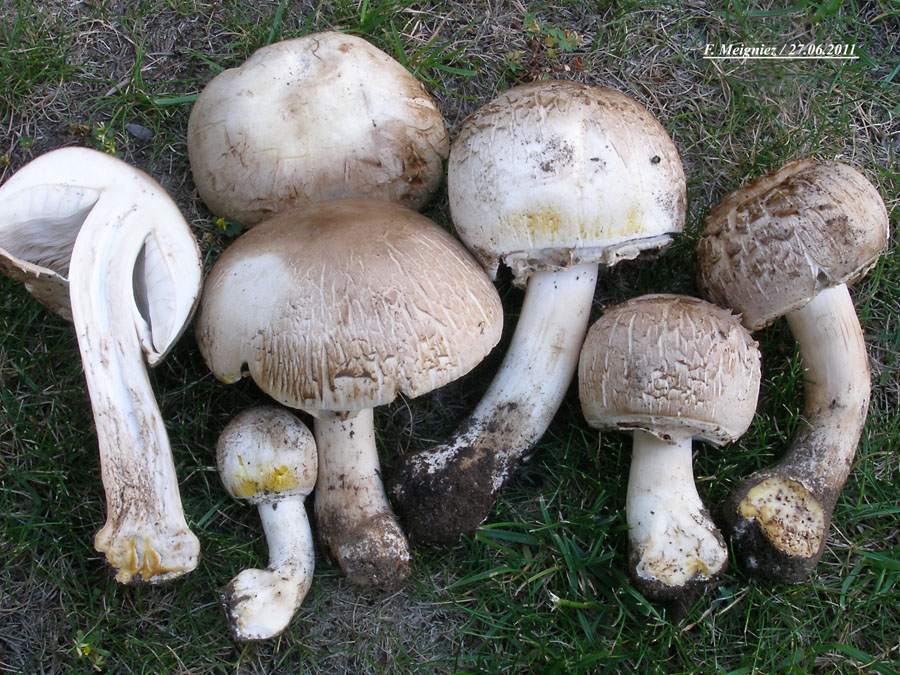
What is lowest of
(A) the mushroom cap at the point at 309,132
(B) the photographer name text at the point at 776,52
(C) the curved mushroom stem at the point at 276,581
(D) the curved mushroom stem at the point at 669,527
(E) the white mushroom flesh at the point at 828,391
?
(C) the curved mushroom stem at the point at 276,581

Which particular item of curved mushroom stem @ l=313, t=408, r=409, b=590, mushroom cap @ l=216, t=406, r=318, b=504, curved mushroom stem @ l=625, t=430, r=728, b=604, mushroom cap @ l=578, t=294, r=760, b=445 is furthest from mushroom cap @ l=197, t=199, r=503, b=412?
curved mushroom stem @ l=625, t=430, r=728, b=604

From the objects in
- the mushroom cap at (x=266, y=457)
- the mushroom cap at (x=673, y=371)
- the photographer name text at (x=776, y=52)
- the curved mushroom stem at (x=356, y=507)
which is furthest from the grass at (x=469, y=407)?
the mushroom cap at (x=673, y=371)

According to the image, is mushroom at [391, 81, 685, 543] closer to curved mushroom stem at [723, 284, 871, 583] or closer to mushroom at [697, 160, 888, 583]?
mushroom at [697, 160, 888, 583]

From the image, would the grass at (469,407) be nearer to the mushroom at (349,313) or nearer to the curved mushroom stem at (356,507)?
the curved mushroom stem at (356,507)

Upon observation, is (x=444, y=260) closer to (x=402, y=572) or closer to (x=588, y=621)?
(x=402, y=572)

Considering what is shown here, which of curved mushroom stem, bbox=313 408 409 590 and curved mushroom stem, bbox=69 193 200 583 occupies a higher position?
curved mushroom stem, bbox=69 193 200 583
